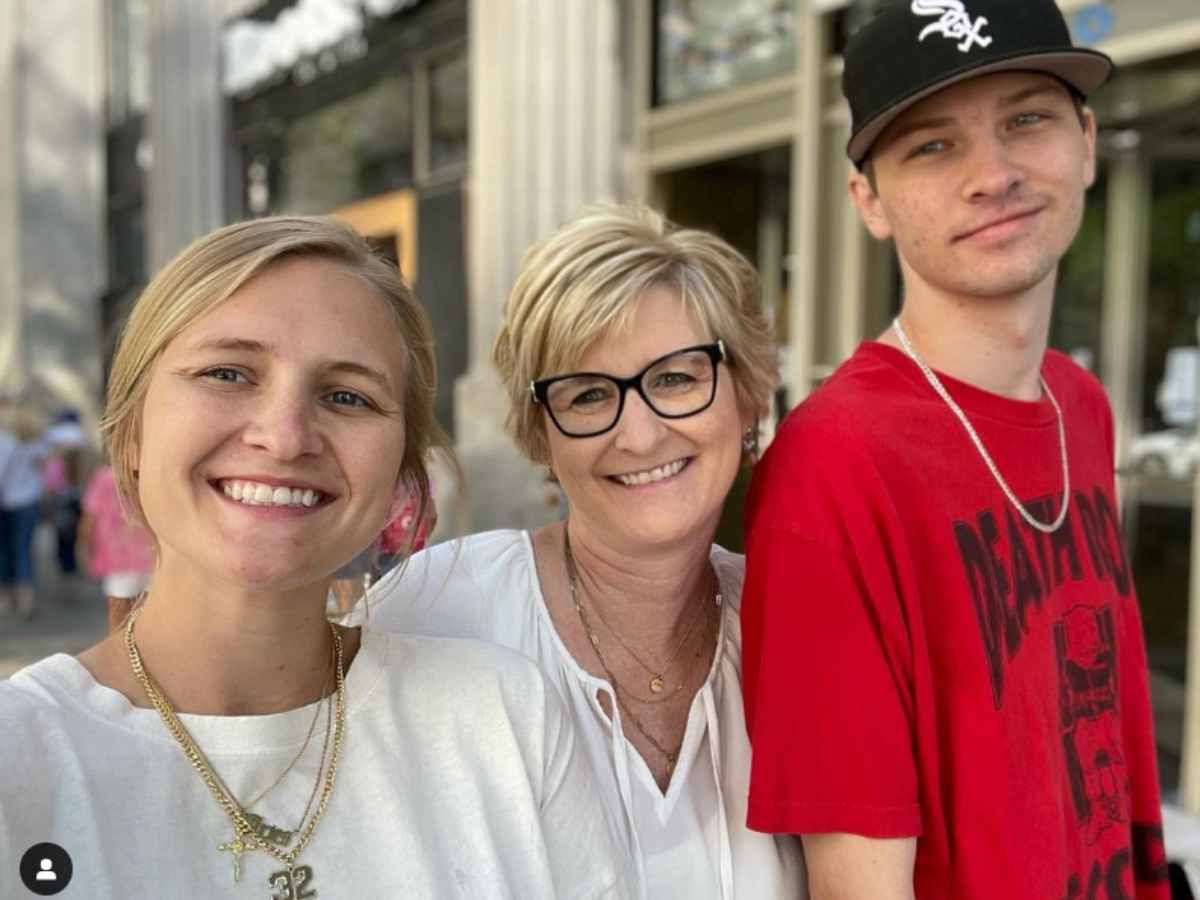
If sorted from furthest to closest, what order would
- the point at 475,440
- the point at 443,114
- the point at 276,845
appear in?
the point at 443,114
the point at 475,440
the point at 276,845

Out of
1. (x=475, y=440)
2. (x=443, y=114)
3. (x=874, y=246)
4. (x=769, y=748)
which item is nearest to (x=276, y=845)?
(x=769, y=748)

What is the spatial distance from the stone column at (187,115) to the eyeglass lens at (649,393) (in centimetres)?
1038

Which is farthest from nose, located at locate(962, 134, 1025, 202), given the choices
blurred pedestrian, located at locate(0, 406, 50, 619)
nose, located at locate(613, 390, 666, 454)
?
blurred pedestrian, located at locate(0, 406, 50, 619)

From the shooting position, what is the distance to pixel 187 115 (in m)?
11.4

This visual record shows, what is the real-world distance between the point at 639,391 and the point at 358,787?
70cm

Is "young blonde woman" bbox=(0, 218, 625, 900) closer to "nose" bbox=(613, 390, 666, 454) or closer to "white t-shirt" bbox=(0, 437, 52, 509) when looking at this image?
"nose" bbox=(613, 390, 666, 454)

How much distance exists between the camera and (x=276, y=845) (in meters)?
1.19

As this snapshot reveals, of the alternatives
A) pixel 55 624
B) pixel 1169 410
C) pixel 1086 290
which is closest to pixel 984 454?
pixel 1169 410

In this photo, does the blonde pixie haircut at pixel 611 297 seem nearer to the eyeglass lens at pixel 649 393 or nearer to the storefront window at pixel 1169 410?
the eyeglass lens at pixel 649 393

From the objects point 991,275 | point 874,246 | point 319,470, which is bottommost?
point 319,470

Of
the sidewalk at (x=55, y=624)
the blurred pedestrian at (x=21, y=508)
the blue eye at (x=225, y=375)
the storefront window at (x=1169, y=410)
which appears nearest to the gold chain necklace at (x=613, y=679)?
the blue eye at (x=225, y=375)

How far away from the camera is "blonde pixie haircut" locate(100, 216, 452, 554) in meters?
1.22

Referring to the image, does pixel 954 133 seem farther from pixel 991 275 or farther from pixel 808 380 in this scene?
pixel 808 380

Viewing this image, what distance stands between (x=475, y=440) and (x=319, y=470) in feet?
17.7
